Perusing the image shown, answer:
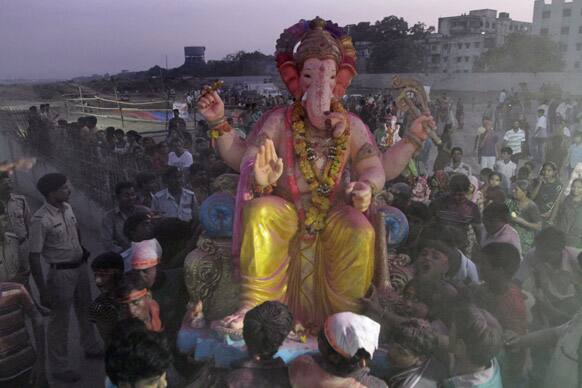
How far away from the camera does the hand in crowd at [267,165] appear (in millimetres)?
2728

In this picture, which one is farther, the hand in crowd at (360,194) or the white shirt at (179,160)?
the white shirt at (179,160)

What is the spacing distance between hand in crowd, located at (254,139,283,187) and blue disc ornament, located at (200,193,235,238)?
0.33m

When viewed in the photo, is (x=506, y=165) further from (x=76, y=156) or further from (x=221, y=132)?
(x=76, y=156)

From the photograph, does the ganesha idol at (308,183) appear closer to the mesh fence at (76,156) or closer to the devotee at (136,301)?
the devotee at (136,301)

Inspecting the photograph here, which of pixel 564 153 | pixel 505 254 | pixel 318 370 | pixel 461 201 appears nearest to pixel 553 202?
pixel 461 201

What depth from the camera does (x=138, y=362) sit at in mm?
1803

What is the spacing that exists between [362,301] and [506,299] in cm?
80

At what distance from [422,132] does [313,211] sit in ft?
2.71

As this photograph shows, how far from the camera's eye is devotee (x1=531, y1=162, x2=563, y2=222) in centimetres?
445

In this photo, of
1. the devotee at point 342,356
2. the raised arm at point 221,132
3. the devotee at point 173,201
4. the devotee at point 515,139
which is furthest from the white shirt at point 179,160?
the devotee at point 515,139

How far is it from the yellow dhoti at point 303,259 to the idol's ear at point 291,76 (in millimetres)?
767

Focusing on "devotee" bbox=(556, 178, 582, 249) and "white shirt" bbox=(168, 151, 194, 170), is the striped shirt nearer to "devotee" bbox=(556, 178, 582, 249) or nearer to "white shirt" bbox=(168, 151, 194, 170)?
"devotee" bbox=(556, 178, 582, 249)

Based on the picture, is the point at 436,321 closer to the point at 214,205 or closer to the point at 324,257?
the point at 324,257

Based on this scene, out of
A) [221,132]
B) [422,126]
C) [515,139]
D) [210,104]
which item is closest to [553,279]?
[422,126]
